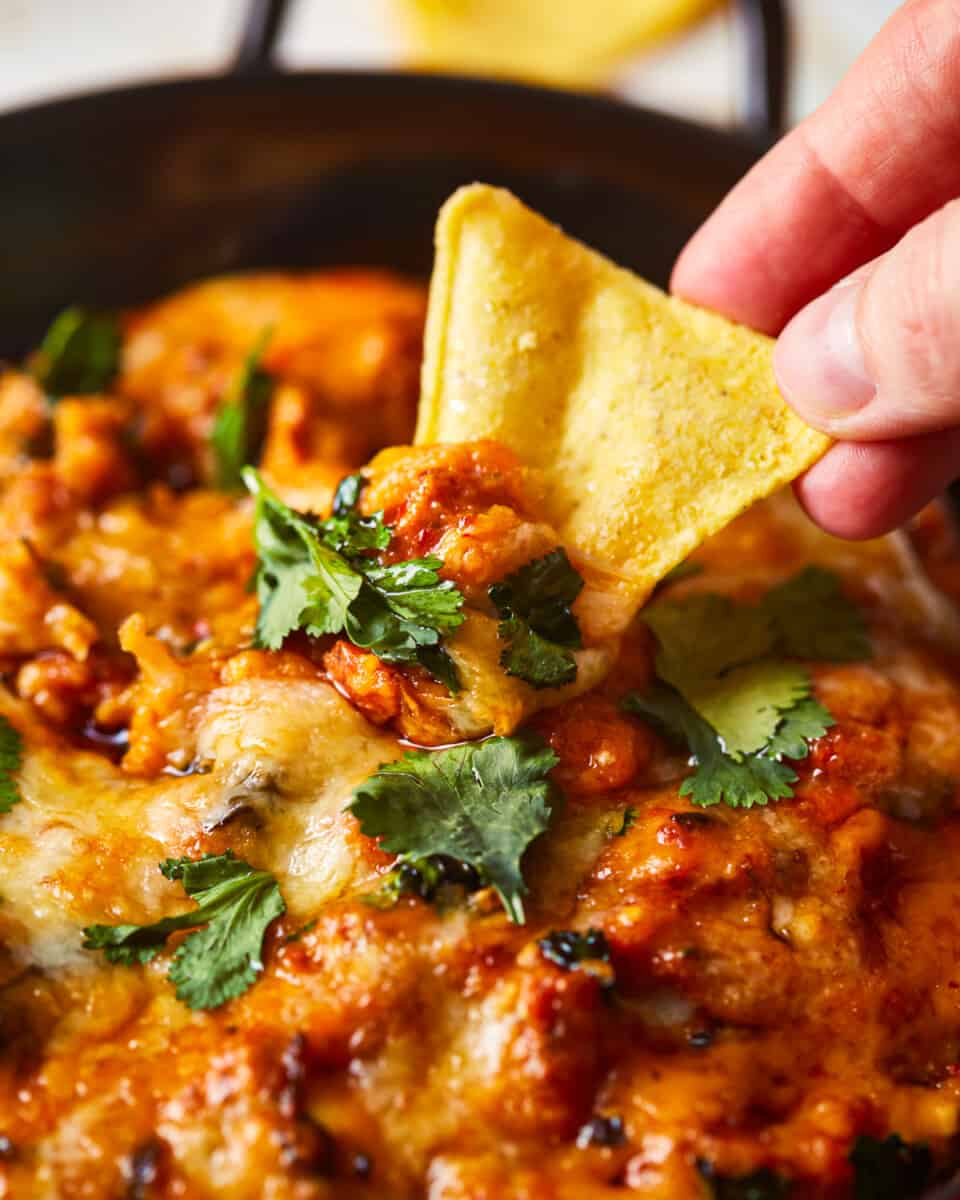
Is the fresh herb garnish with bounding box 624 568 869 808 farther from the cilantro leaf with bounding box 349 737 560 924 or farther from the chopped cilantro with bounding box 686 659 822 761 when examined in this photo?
the cilantro leaf with bounding box 349 737 560 924

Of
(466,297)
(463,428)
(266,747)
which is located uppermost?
(466,297)

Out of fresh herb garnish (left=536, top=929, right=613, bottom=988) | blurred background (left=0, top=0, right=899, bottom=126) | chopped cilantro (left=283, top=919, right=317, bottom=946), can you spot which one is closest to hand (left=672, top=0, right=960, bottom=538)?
fresh herb garnish (left=536, top=929, right=613, bottom=988)

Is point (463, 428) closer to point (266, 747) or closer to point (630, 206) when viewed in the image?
point (266, 747)

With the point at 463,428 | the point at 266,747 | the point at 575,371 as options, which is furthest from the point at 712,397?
the point at 266,747

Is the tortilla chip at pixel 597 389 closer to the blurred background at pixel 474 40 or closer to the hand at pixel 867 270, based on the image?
the hand at pixel 867 270

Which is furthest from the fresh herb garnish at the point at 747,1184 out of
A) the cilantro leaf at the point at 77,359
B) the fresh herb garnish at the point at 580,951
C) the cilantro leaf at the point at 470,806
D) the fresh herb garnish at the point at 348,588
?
the cilantro leaf at the point at 77,359

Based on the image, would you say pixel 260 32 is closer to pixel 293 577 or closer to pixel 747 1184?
pixel 293 577
